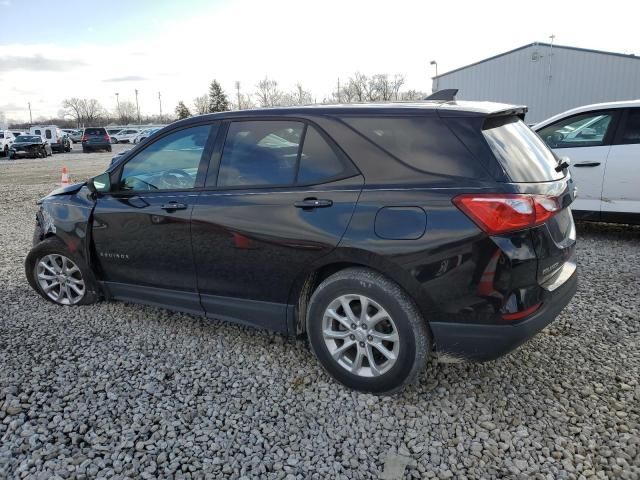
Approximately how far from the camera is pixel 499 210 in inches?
100

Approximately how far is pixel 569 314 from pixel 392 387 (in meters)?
1.99

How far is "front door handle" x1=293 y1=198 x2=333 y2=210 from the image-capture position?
9.70ft

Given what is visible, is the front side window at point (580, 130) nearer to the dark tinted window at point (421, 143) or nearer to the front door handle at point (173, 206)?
the dark tinted window at point (421, 143)

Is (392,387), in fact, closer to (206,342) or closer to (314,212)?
(314,212)

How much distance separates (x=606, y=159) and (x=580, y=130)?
1.82 feet

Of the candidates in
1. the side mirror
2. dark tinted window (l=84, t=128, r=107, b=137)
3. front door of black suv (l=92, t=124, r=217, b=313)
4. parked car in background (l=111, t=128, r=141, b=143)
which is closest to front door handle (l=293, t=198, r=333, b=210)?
front door of black suv (l=92, t=124, r=217, b=313)

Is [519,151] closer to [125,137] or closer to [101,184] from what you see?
[101,184]

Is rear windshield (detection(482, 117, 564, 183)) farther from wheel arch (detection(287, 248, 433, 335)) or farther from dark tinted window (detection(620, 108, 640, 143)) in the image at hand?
dark tinted window (detection(620, 108, 640, 143))

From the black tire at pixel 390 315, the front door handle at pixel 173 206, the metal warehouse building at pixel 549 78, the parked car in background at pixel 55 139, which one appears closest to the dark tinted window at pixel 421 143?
the black tire at pixel 390 315

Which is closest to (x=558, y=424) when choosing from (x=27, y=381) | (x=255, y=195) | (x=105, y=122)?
(x=255, y=195)

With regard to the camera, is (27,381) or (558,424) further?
(27,381)

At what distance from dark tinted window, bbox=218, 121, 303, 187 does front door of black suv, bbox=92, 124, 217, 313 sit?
198 mm

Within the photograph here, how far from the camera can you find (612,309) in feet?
13.7

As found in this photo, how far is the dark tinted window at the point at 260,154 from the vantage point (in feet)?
10.5
